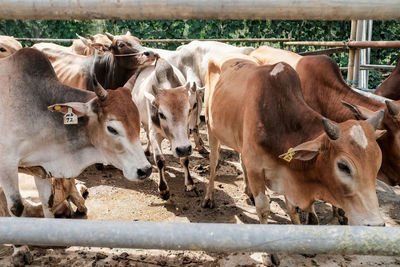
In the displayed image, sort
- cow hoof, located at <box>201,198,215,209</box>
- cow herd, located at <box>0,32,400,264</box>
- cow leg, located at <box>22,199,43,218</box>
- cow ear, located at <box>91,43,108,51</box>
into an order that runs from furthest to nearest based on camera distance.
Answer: cow ear, located at <box>91,43,108,51</box>
cow hoof, located at <box>201,198,215,209</box>
cow leg, located at <box>22,199,43,218</box>
cow herd, located at <box>0,32,400,264</box>

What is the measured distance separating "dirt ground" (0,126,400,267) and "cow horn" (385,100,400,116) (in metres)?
1.36

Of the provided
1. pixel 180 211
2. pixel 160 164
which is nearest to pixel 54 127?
pixel 160 164

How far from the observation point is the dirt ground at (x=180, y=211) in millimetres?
3180

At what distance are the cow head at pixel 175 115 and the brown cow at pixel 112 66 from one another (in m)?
1.34

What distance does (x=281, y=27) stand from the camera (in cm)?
1045

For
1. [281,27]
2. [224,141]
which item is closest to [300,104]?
[224,141]

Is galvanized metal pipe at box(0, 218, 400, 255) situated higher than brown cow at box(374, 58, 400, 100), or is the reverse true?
galvanized metal pipe at box(0, 218, 400, 255)

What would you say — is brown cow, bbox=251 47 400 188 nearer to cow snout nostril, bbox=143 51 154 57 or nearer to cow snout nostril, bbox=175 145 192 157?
cow snout nostril, bbox=175 145 192 157

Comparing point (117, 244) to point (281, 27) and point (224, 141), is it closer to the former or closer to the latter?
point (224, 141)

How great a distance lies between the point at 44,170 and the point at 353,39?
4.44 m

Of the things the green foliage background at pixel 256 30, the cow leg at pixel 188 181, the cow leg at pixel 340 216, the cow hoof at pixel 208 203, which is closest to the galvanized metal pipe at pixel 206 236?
the cow leg at pixel 340 216

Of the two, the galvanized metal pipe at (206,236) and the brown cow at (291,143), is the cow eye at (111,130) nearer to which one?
the brown cow at (291,143)

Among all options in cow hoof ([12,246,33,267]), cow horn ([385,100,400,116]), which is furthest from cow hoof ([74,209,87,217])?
cow horn ([385,100,400,116])

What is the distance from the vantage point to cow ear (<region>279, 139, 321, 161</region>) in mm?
2367
